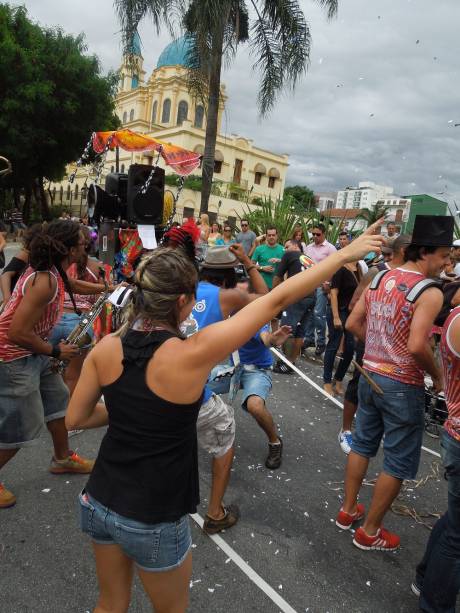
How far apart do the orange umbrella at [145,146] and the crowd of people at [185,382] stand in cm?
413

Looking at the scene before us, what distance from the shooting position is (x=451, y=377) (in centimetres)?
202

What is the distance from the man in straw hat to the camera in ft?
7.91

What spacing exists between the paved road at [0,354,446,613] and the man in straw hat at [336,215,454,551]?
24cm

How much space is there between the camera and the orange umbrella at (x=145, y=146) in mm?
7622

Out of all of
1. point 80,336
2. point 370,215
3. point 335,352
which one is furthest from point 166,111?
point 80,336

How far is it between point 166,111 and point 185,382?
56963mm

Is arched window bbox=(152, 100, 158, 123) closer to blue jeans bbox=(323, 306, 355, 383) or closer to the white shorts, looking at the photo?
blue jeans bbox=(323, 306, 355, 383)

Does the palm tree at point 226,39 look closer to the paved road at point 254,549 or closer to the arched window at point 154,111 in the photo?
the paved road at point 254,549

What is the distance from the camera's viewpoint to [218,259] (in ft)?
9.41

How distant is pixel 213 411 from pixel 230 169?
169 feet

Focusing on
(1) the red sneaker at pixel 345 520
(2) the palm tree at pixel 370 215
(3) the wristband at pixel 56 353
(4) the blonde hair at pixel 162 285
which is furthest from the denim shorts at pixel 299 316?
(4) the blonde hair at pixel 162 285

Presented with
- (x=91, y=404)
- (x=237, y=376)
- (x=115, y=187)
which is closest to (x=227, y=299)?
(x=237, y=376)

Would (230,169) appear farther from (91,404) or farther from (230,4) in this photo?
(91,404)

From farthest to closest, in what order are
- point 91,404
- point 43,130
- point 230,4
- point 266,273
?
point 43,130, point 230,4, point 266,273, point 91,404
